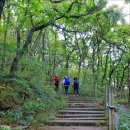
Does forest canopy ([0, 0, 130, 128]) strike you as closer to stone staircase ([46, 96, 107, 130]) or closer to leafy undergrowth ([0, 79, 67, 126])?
leafy undergrowth ([0, 79, 67, 126])

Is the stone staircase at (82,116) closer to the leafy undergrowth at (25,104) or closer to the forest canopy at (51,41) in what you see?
the leafy undergrowth at (25,104)

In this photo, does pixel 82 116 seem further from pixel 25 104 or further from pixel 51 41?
pixel 51 41

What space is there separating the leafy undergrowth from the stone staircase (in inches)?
20.3

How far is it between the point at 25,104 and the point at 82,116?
9.26 feet

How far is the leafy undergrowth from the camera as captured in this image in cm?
1073

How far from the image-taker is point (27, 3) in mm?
13180

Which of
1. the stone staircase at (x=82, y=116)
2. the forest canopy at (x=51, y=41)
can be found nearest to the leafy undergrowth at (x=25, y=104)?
the forest canopy at (x=51, y=41)

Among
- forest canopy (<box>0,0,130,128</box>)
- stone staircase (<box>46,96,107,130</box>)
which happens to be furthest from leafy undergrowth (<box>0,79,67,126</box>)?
stone staircase (<box>46,96,107,130</box>)

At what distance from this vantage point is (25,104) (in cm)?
1210

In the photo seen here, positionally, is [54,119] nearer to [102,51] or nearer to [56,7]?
[56,7]

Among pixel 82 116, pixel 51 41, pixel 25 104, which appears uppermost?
pixel 51 41

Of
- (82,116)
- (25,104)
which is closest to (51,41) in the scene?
(82,116)

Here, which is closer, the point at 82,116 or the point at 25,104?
the point at 25,104

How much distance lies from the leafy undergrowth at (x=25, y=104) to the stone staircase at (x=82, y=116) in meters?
0.52
